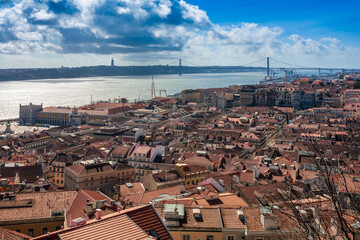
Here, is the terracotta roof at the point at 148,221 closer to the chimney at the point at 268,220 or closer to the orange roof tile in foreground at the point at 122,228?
the orange roof tile in foreground at the point at 122,228

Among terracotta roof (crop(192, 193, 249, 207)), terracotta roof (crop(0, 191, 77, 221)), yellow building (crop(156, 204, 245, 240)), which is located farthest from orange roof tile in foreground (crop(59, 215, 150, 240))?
terracotta roof (crop(0, 191, 77, 221))

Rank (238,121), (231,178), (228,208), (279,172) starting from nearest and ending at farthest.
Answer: (228,208) < (231,178) < (279,172) < (238,121)

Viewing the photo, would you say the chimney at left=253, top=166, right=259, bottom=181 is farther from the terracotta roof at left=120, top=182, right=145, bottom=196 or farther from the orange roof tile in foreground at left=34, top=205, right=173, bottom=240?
the orange roof tile in foreground at left=34, top=205, right=173, bottom=240

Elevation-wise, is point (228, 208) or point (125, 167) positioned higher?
point (228, 208)

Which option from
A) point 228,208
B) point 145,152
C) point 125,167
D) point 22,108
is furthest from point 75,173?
point 22,108

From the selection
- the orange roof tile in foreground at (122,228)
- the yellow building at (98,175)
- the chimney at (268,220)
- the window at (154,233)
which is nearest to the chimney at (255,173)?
the yellow building at (98,175)

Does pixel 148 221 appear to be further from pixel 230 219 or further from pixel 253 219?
pixel 253 219

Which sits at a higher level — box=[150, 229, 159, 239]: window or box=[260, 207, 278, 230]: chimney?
box=[150, 229, 159, 239]: window

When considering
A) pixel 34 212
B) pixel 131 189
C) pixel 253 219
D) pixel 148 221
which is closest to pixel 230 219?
pixel 253 219

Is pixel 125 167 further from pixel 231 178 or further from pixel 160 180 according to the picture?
pixel 231 178
